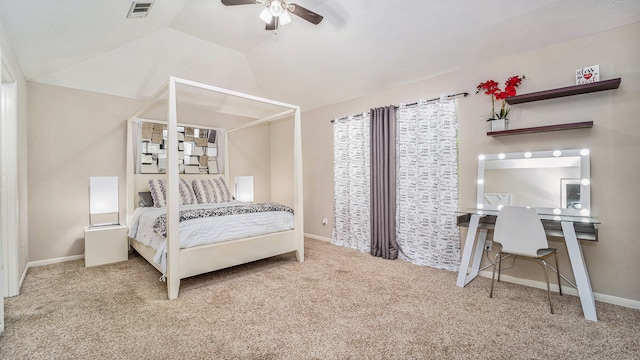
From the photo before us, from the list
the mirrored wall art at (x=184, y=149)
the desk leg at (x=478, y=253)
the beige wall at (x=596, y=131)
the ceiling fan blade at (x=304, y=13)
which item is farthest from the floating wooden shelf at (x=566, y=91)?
the mirrored wall art at (x=184, y=149)

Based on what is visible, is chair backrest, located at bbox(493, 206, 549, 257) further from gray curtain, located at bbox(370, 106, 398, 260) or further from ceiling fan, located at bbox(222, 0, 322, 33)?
ceiling fan, located at bbox(222, 0, 322, 33)

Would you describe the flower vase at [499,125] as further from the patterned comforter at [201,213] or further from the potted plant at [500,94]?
the patterned comforter at [201,213]

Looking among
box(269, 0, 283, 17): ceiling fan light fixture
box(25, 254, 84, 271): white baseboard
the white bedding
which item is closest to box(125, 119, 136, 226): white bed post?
the white bedding

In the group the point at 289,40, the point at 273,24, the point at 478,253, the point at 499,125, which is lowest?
the point at 478,253

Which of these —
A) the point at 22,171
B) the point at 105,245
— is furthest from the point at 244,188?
the point at 22,171

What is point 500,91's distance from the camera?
299 centimetres

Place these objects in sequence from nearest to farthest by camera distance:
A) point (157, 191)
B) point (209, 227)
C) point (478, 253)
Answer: point (209, 227) → point (478, 253) → point (157, 191)

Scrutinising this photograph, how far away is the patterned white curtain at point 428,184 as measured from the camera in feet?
11.0

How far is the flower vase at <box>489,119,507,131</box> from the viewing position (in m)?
2.93

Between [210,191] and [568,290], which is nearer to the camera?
[568,290]

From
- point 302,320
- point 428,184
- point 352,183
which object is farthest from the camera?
point 352,183

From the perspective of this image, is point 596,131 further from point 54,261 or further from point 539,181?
point 54,261

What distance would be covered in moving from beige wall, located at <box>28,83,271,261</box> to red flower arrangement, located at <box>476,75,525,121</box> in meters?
4.62

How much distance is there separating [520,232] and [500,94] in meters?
1.42
